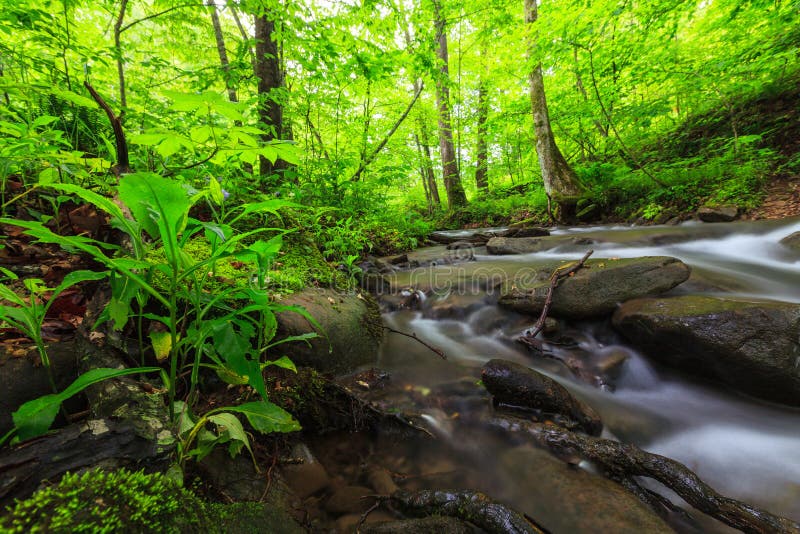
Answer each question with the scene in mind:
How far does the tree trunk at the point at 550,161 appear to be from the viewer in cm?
705

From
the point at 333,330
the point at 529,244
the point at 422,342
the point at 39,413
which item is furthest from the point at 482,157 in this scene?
the point at 39,413

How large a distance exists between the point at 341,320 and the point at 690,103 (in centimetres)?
1115

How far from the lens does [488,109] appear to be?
1272cm

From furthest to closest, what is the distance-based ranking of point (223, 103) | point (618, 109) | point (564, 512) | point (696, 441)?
point (618, 109), point (696, 441), point (564, 512), point (223, 103)

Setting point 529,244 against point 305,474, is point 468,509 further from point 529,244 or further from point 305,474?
point 529,244

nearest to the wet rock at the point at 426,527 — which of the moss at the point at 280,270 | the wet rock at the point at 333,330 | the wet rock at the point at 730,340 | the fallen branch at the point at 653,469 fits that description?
the fallen branch at the point at 653,469

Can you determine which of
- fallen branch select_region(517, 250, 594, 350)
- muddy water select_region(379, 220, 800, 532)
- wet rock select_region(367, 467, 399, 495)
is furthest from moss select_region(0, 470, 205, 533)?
fallen branch select_region(517, 250, 594, 350)

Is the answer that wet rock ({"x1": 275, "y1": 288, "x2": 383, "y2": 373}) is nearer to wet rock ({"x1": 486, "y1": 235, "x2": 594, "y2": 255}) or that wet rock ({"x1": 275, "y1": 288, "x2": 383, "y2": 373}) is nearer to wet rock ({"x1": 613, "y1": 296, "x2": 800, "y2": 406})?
wet rock ({"x1": 613, "y1": 296, "x2": 800, "y2": 406})

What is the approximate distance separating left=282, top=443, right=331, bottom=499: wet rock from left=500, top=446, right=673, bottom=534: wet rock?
3.18ft

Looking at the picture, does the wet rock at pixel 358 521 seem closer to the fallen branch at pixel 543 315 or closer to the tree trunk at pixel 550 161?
the fallen branch at pixel 543 315

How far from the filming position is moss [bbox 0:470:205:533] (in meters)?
0.56

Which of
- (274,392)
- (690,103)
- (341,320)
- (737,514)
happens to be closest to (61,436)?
(274,392)

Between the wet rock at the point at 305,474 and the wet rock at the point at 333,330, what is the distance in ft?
1.84

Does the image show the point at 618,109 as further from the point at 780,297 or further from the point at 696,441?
the point at 696,441
